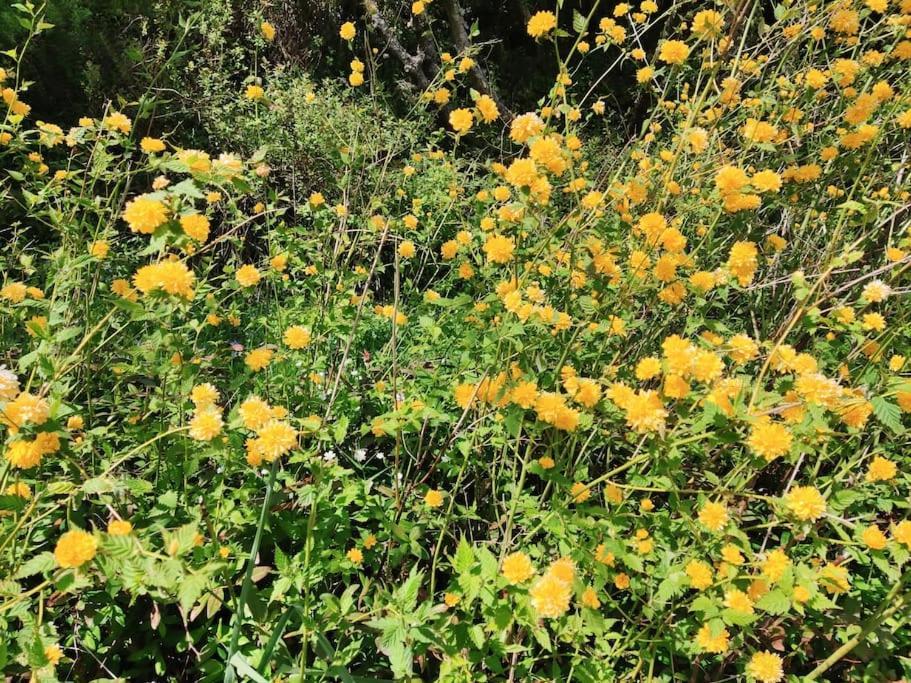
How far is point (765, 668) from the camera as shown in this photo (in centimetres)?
131

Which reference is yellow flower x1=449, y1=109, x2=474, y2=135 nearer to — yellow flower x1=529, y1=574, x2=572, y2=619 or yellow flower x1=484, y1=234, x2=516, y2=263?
yellow flower x1=484, y1=234, x2=516, y2=263

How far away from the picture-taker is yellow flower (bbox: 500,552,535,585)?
3.87 feet

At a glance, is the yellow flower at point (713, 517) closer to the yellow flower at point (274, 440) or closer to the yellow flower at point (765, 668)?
the yellow flower at point (765, 668)

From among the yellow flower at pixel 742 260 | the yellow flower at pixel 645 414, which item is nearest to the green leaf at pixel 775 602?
the yellow flower at pixel 645 414

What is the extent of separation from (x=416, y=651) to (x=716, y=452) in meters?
1.10

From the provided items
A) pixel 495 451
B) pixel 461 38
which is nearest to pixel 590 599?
pixel 495 451

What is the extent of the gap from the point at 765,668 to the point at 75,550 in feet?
4.48

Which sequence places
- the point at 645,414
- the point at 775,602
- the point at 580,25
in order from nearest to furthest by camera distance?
the point at 775,602 → the point at 645,414 → the point at 580,25

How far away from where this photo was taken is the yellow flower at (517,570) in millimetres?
1179

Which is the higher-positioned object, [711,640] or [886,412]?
Answer: [886,412]

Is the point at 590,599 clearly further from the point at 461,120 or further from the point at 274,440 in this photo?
the point at 461,120

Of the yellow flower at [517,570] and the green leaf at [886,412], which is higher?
the green leaf at [886,412]

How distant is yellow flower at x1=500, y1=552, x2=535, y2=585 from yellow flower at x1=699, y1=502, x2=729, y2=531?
0.39 meters

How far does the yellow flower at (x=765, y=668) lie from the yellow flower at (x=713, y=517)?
1.06 ft
